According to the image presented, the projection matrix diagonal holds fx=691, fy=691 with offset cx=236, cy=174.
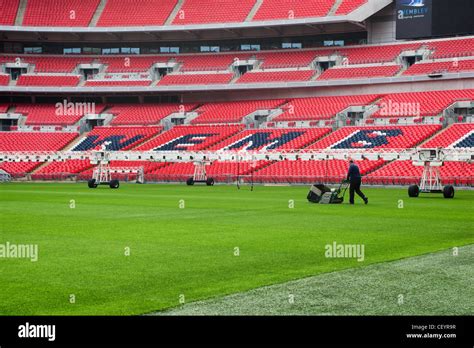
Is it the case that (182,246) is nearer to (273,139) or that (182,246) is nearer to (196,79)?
(273,139)

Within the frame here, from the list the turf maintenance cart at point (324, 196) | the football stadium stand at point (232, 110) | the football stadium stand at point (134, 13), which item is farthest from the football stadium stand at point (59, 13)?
the turf maintenance cart at point (324, 196)

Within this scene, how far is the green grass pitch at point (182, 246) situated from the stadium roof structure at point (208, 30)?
42955mm

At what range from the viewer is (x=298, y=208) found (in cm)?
2559

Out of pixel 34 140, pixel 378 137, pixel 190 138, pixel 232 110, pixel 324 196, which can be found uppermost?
pixel 232 110

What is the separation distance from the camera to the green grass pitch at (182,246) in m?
9.57

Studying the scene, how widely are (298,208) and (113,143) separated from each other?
4293 centimetres

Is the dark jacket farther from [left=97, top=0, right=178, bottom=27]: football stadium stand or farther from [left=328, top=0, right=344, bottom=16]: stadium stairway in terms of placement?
[left=97, top=0, right=178, bottom=27]: football stadium stand

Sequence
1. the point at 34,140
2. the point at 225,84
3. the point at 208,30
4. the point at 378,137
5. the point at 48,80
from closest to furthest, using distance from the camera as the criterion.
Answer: the point at 378,137 → the point at 34,140 → the point at 225,84 → the point at 208,30 → the point at 48,80

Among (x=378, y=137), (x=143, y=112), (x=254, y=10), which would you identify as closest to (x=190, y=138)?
(x=143, y=112)

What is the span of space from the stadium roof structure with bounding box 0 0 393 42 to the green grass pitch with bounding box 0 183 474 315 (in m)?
43.0

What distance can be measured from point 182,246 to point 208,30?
62.1m

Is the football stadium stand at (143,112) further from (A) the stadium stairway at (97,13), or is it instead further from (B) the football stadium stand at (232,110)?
(A) the stadium stairway at (97,13)

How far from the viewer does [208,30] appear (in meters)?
74.2

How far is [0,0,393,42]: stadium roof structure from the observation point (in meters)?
65.8
